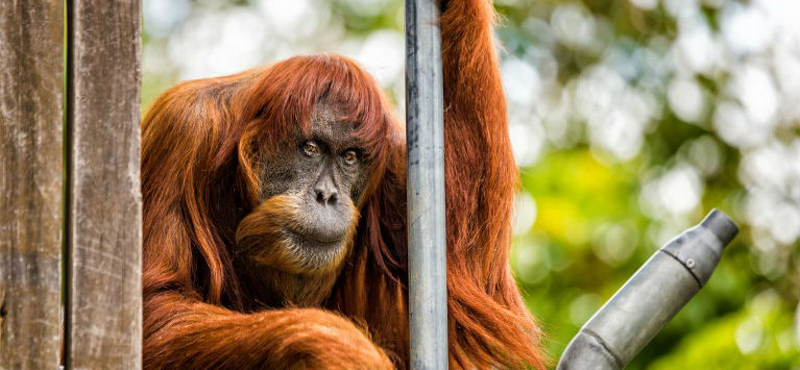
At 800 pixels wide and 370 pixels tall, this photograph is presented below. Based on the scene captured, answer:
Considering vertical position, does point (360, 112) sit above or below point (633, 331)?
above

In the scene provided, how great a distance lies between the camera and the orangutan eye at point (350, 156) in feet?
10.7

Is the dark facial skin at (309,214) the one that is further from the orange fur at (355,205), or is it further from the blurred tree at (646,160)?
the blurred tree at (646,160)

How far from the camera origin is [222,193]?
10.6 ft

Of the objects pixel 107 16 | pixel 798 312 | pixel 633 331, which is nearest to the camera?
pixel 107 16

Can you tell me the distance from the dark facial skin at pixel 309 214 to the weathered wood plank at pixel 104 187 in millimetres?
986

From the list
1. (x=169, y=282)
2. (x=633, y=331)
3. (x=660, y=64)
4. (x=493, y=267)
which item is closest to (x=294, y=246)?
(x=169, y=282)

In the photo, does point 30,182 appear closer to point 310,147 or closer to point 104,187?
point 104,187

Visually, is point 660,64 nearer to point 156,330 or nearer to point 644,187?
point 644,187

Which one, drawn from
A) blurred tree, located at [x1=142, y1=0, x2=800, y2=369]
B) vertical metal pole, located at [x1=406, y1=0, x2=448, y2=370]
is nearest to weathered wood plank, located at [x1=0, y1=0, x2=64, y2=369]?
vertical metal pole, located at [x1=406, y1=0, x2=448, y2=370]

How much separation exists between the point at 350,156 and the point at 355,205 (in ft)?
0.52

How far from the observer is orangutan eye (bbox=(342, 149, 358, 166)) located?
3.27 metres

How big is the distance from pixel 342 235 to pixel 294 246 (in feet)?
0.47

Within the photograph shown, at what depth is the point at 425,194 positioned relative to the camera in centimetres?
227

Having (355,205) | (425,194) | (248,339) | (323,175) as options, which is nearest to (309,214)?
(323,175)
